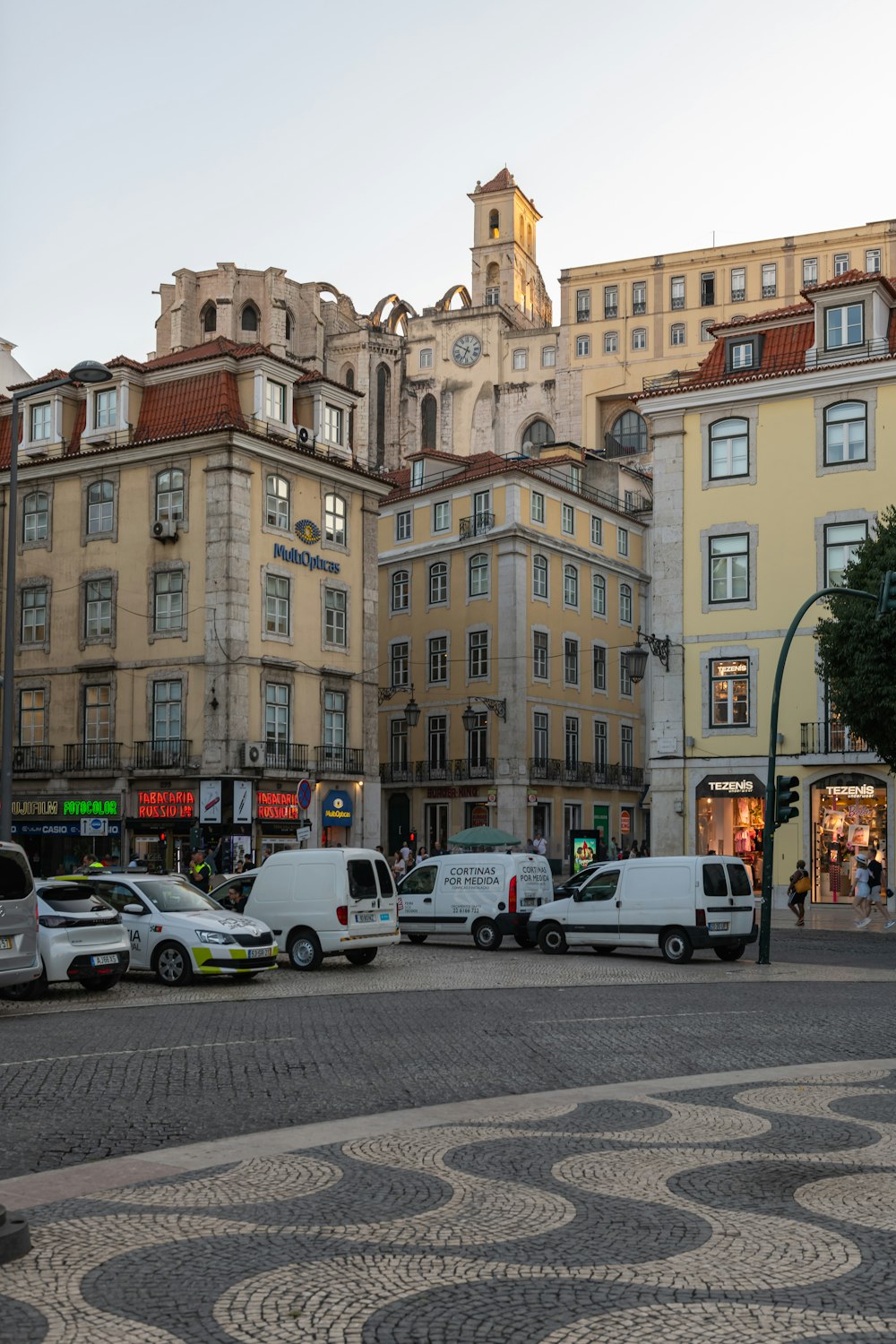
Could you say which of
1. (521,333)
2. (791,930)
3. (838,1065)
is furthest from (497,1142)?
(521,333)

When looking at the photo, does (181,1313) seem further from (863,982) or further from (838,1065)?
(863,982)

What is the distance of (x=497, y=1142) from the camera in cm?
920

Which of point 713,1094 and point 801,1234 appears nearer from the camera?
point 801,1234

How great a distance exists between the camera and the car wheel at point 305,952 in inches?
925

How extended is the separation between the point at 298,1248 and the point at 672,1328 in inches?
76.3

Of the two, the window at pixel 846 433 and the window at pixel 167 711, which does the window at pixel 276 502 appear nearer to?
the window at pixel 167 711

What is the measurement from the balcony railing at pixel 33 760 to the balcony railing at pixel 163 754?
388 centimetres

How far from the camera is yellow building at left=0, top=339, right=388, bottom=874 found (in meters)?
43.3

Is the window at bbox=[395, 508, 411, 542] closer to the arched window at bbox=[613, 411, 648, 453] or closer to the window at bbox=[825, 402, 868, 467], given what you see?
the window at bbox=[825, 402, 868, 467]

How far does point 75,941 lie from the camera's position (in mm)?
19266

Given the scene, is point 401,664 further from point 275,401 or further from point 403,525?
point 275,401

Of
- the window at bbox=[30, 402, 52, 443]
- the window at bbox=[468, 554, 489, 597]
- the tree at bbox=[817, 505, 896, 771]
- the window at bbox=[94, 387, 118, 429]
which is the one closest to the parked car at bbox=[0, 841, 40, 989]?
the tree at bbox=[817, 505, 896, 771]

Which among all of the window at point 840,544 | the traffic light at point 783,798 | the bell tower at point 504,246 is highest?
the bell tower at point 504,246

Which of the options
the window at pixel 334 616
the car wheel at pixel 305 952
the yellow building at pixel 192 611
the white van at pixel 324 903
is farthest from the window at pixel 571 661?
the car wheel at pixel 305 952
